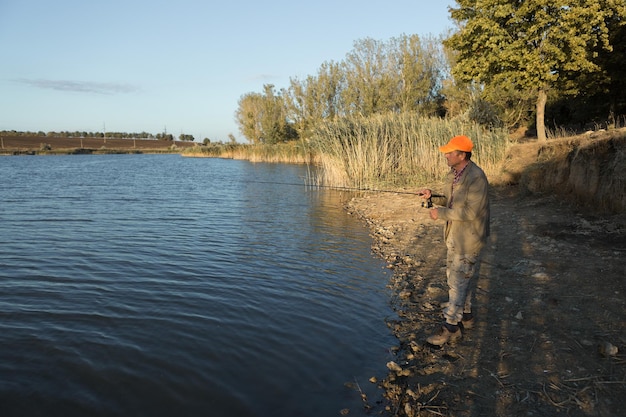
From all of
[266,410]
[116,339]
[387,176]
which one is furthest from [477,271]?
[387,176]

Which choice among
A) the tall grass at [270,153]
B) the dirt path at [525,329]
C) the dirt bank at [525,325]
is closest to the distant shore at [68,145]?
the tall grass at [270,153]

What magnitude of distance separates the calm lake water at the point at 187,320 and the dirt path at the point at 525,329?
435mm

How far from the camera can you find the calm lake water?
156 inches

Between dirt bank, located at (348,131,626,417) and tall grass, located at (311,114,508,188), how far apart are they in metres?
9.01

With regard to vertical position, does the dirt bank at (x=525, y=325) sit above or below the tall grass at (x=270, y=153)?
below

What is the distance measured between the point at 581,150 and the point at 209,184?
18.8 meters

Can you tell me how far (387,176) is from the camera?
19297 millimetres

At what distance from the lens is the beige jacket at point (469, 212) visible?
4543mm

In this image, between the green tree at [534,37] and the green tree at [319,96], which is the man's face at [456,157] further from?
the green tree at [319,96]

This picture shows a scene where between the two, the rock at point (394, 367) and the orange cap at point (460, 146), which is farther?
the orange cap at point (460, 146)

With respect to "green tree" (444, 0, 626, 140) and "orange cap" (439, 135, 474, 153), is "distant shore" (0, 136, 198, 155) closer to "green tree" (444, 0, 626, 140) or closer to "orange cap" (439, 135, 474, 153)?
"green tree" (444, 0, 626, 140)

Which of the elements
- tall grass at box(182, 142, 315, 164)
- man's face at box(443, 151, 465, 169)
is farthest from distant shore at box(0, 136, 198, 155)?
man's face at box(443, 151, 465, 169)

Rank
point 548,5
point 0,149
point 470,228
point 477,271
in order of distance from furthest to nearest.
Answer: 1. point 0,149
2. point 548,5
3. point 477,271
4. point 470,228

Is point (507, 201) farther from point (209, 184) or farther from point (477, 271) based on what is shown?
point (209, 184)
